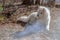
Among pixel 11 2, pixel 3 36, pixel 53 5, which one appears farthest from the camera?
pixel 53 5

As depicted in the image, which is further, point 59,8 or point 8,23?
point 59,8

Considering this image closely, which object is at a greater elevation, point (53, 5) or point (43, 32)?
point (53, 5)

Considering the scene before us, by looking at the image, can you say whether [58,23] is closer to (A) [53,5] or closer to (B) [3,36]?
(A) [53,5]

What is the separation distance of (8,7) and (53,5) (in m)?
0.44

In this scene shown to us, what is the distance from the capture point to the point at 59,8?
1232 millimetres

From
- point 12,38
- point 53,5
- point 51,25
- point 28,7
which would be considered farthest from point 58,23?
point 12,38

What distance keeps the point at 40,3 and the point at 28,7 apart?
120 millimetres

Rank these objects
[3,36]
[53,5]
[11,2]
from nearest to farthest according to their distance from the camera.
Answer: [3,36] → [11,2] → [53,5]

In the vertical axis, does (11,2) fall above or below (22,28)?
above

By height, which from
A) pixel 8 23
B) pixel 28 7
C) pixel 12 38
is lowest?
pixel 12 38

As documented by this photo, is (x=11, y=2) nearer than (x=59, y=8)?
Yes

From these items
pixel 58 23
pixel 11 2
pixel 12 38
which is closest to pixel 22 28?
pixel 12 38

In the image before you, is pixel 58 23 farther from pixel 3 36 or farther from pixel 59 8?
pixel 3 36

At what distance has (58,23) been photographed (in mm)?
1169
